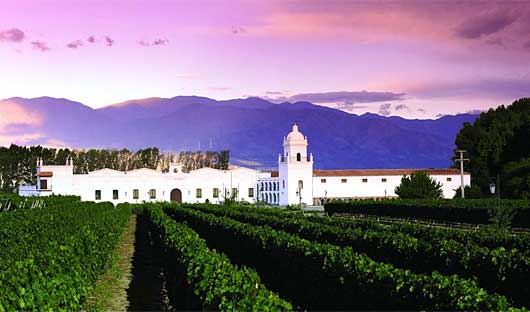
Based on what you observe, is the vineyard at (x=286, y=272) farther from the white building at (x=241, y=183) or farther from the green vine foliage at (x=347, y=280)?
the white building at (x=241, y=183)

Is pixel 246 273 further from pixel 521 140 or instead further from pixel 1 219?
pixel 521 140

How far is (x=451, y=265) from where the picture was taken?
18.4m

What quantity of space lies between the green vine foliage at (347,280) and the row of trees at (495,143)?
60.8m

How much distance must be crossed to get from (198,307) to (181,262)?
3887 millimetres

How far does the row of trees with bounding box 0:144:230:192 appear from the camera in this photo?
144 m

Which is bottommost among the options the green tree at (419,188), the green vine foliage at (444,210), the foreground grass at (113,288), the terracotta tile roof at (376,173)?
the foreground grass at (113,288)

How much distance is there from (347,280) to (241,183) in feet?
315

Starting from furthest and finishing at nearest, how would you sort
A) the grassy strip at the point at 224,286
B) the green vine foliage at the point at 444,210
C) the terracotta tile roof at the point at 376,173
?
the terracotta tile roof at the point at 376,173 → the green vine foliage at the point at 444,210 → the grassy strip at the point at 224,286

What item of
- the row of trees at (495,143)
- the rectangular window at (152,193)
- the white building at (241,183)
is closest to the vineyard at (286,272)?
the row of trees at (495,143)

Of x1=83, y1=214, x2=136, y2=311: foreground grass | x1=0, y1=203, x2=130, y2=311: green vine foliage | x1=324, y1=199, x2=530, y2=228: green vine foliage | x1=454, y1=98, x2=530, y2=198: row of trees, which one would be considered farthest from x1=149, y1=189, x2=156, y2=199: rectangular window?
x1=0, y1=203, x2=130, y2=311: green vine foliage

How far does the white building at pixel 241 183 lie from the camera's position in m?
105

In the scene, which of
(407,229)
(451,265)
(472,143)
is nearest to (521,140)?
(472,143)

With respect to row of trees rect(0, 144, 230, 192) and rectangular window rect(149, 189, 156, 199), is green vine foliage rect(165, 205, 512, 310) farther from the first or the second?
row of trees rect(0, 144, 230, 192)

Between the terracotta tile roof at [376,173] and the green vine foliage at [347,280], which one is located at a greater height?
the terracotta tile roof at [376,173]
